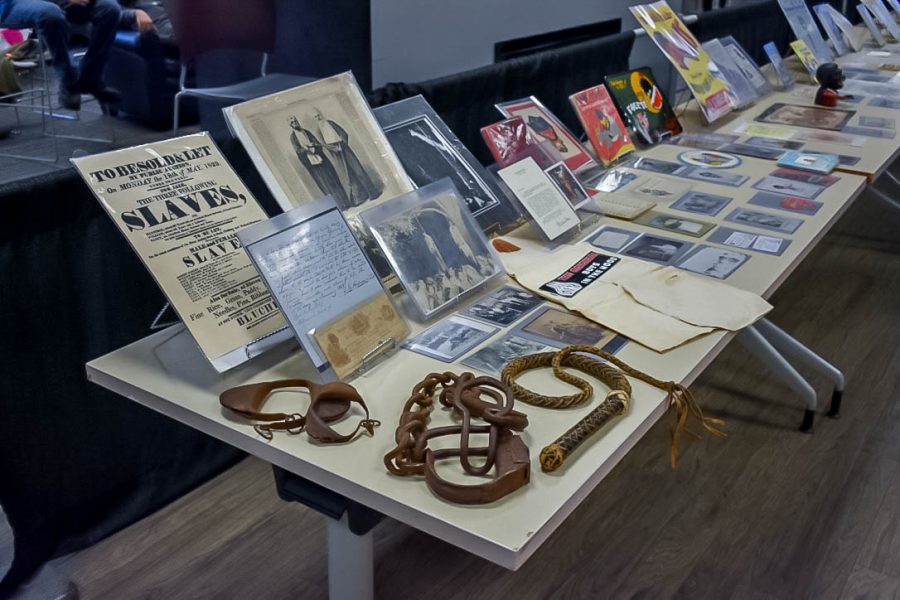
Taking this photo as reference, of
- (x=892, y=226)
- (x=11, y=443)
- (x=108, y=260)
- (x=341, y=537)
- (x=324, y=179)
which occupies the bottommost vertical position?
(x=892, y=226)

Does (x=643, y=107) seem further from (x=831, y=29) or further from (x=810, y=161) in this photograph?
(x=831, y=29)

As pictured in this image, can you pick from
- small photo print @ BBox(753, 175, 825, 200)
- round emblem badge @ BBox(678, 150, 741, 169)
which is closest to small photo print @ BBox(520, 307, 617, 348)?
small photo print @ BBox(753, 175, 825, 200)

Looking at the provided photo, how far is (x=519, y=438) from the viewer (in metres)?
1.01

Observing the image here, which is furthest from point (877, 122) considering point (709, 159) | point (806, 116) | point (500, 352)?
point (500, 352)

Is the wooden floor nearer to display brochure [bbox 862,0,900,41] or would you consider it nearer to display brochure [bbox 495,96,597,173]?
display brochure [bbox 495,96,597,173]

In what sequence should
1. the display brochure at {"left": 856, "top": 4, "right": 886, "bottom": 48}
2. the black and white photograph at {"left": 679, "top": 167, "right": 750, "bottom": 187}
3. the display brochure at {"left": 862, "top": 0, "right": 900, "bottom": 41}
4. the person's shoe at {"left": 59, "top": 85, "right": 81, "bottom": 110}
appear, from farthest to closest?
the display brochure at {"left": 862, "top": 0, "right": 900, "bottom": 41} < the display brochure at {"left": 856, "top": 4, "right": 886, "bottom": 48} < the black and white photograph at {"left": 679, "top": 167, "right": 750, "bottom": 187} < the person's shoe at {"left": 59, "top": 85, "right": 81, "bottom": 110}

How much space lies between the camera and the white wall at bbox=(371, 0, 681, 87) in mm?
2883

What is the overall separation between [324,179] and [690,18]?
1.94 metres

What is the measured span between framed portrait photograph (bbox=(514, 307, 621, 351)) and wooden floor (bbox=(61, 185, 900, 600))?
2.35 ft

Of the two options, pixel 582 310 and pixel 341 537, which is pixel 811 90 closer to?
pixel 582 310

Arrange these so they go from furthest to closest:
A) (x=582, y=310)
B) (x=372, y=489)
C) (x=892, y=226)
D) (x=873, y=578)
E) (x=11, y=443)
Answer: (x=892, y=226) < (x=873, y=578) < (x=11, y=443) < (x=582, y=310) < (x=372, y=489)

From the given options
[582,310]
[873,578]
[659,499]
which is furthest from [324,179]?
[873,578]

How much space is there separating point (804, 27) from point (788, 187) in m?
1.55

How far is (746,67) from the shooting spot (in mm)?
2734
